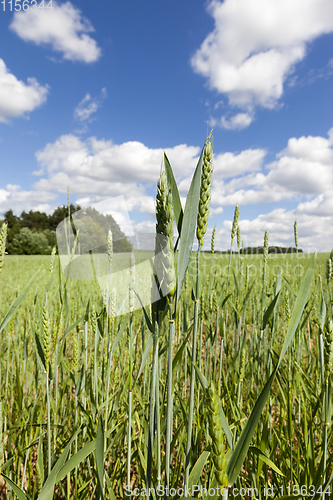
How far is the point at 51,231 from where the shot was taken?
2.04 m

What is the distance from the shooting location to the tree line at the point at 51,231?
1400mm

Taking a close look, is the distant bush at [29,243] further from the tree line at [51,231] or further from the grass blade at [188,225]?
the grass blade at [188,225]

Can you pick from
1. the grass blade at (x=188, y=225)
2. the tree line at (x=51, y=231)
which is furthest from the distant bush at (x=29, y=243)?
the grass blade at (x=188, y=225)

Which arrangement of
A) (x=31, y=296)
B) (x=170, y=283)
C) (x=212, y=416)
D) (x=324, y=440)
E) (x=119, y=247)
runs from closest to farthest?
(x=212, y=416) → (x=170, y=283) → (x=324, y=440) → (x=119, y=247) → (x=31, y=296)

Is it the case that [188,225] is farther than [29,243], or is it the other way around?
[29,243]

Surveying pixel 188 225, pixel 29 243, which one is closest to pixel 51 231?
pixel 188 225

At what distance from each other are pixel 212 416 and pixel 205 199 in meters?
0.39

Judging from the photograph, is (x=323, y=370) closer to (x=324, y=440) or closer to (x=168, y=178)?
(x=324, y=440)

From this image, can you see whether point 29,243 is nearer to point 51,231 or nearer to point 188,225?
point 51,231

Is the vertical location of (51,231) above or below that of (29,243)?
below

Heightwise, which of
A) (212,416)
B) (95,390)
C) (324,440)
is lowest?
(95,390)

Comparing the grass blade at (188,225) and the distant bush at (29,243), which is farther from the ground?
the distant bush at (29,243)

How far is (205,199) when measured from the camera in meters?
0.56

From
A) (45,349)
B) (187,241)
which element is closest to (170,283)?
(187,241)
